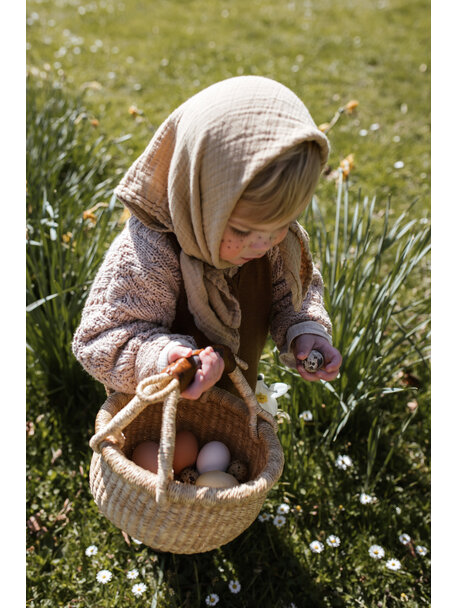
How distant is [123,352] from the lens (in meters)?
1.48

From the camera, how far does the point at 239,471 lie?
1737mm

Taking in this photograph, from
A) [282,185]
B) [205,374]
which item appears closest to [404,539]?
[205,374]

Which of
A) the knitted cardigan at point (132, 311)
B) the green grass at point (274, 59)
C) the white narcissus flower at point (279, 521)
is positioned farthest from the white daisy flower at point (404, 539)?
the green grass at point (274, 59)

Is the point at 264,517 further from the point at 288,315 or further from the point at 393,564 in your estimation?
the point at 288,315

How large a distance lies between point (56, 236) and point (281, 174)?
1.38m

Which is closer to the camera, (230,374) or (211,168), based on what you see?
(211,168)

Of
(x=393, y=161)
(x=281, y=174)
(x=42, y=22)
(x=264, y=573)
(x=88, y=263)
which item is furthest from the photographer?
(x=42, y=22)

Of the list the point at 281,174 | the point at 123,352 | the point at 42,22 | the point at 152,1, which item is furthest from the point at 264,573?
the point at 152,1

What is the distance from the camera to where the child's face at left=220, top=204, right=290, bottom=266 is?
1.35 metres

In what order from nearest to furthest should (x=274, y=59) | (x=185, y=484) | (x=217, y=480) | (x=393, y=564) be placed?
(x=185, y=484) → (x=217, y=480) → (x=393, y=564) → (x=274, y=59)

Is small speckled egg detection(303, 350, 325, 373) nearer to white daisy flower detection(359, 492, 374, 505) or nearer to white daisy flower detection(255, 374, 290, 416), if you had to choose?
white daisy flower detection(255, 374, 290, 416)

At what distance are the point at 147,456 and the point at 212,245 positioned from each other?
2.45ft

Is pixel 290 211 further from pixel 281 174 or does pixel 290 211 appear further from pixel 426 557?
pixel 426 557

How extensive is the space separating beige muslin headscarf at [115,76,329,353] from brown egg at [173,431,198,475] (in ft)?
1.32
